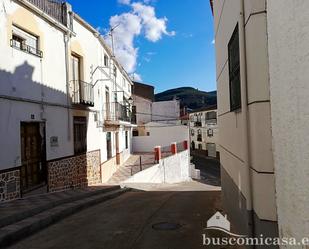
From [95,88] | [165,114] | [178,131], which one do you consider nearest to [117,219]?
[95,88]

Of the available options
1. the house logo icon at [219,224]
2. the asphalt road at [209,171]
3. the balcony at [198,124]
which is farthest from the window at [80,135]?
the balcony at [198,124]

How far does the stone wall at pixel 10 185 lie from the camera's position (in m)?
8.17

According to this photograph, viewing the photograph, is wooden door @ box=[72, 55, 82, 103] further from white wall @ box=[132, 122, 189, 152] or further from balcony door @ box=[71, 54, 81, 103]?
white wall @ box=[132, 122, 189, 152]

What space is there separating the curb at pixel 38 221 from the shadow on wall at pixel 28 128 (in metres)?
1.62

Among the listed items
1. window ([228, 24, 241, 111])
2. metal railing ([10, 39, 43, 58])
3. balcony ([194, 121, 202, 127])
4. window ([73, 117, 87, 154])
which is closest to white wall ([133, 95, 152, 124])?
balcony ([194, 121, 202, 127])

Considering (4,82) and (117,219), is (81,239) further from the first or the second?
(4,82)

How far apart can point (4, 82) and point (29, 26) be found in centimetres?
234

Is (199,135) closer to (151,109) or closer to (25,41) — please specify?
(151,109)

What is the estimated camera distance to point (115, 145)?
21719mm

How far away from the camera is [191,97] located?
3824 inches

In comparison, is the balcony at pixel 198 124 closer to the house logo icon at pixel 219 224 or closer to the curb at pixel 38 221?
the curb at pixel 38 221

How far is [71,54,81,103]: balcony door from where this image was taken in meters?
12.9

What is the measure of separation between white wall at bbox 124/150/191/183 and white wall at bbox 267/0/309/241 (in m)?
13.5

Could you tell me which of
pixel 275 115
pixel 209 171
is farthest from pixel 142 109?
pixel 275 115
